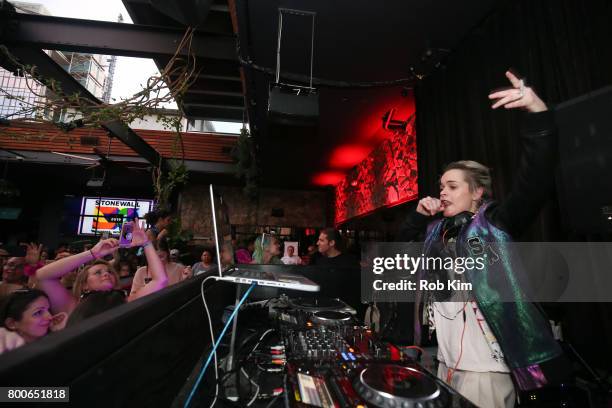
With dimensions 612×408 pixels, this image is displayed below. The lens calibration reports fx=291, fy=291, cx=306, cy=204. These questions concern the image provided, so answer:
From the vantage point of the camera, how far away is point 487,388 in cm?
102

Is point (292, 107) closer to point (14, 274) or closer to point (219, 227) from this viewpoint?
point (219, 227)

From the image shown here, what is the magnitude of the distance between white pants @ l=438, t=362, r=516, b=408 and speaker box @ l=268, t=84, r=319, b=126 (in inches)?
89.6

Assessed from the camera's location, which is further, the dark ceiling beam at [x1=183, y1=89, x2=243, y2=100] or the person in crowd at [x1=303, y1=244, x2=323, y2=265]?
the person in crowd at [x1=303, y1=244, x2=323, y2=265]

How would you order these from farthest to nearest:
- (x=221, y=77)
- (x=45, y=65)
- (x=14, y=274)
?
(x=221, y=77) → (x=45, y=65) → (x=14, y=274)

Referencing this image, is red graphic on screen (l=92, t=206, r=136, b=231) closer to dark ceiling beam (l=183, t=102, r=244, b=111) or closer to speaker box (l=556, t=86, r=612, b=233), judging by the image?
dark ceiling beam (l=183, t=102, r=244, b=111)

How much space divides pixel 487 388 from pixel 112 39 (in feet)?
13.8

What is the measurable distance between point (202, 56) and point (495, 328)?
3.53 metres

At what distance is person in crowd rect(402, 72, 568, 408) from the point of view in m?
1.00

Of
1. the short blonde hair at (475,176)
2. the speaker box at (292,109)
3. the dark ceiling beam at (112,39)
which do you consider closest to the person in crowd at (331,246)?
the speaker box at (292,109)

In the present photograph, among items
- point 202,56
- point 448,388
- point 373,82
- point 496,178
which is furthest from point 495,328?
point 202,56

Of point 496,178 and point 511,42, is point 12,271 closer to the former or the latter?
point 496,178

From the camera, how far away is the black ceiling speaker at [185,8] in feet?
5.91

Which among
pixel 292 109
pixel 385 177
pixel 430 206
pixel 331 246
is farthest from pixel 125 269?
pixel 430 206

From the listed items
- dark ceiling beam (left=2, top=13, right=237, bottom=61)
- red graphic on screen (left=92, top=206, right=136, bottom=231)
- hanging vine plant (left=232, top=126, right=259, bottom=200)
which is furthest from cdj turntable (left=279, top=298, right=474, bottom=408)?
red graphic on screen (left=92, top=206, right=136, bottom=231)
